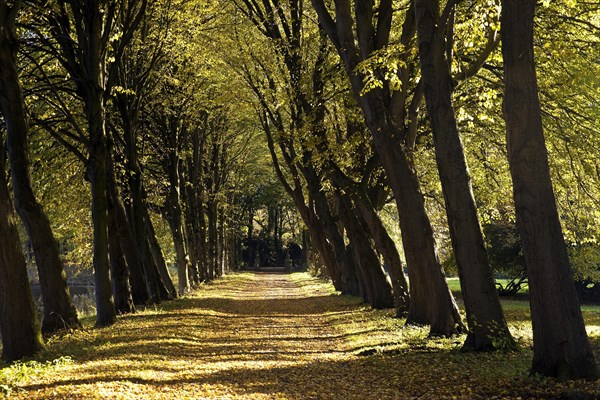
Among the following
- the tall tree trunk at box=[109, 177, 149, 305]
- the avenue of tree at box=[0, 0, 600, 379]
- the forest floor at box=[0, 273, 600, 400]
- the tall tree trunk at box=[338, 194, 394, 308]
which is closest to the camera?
the avenue of tree at box=[0, 0, 600, 379]

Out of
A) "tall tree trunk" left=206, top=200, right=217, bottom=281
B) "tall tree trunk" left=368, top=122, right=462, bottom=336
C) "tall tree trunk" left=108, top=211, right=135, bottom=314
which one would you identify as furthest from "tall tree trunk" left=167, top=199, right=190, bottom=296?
"tall tree trunk" left=368, top=122, right=462, bottom=336

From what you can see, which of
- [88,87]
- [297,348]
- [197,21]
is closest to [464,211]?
[297,348]

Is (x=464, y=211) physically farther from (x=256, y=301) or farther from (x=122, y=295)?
(x=256, y=301)

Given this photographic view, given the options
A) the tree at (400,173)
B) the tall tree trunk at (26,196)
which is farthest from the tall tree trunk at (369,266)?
the tall tree trunk at (26,196)

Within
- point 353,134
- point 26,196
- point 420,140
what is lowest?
point 26,196

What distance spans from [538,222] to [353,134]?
10.5 meters

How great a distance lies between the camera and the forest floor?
830 centimetres

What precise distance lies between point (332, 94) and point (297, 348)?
29.2 ft

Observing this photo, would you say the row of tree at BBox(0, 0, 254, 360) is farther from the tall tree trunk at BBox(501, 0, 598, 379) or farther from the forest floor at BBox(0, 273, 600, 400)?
the tall tree trunk at BBox(501, 0, 598, 379)

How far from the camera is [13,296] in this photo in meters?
10.4

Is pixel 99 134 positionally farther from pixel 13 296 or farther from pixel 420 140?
pixel 420 140

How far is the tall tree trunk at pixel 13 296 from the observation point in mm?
10227

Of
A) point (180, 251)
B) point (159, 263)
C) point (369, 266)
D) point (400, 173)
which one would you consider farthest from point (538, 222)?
point (180, 251)

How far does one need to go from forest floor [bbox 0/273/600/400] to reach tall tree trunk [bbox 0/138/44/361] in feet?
1.73
